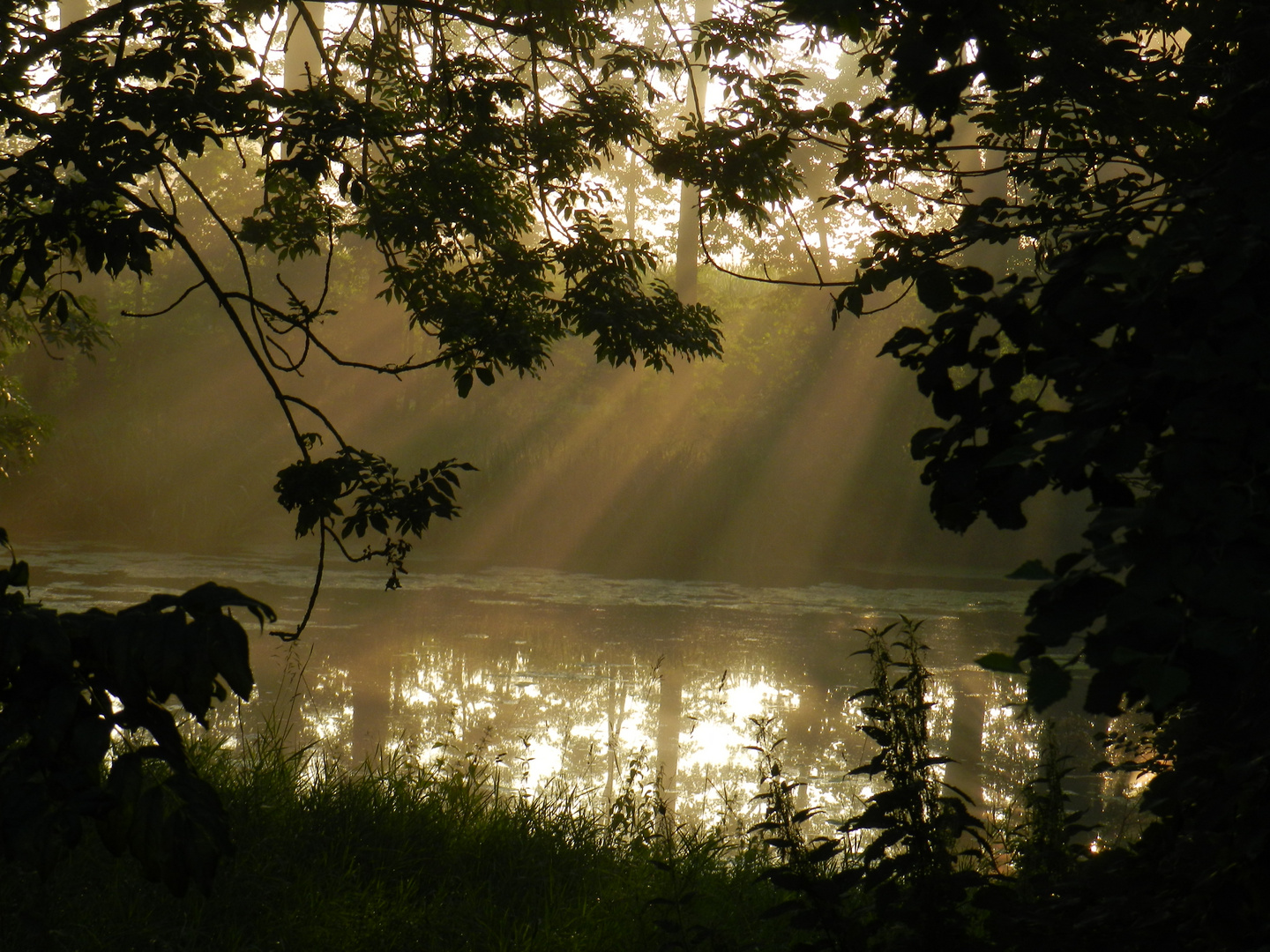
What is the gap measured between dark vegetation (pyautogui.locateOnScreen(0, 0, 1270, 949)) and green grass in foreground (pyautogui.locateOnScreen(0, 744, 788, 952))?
1.18 feet

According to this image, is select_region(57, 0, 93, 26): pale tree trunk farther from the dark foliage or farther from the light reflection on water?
the dark foliage

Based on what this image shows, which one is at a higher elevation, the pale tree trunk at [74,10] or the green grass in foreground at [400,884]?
the pale tree trunk at [74,10]

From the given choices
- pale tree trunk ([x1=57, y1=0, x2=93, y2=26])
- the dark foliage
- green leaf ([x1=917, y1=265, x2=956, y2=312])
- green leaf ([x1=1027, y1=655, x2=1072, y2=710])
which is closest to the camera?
green leaf ([x1=1027, y1=655, x2=1072, y2=710])

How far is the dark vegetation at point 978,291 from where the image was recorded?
3.45ft

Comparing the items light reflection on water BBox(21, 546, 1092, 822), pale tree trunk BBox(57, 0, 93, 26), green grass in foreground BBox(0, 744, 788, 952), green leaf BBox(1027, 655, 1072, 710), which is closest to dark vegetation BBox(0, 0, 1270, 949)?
green leaf BBox(1027, 655, 1072, 710)

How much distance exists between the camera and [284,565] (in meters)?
11.7

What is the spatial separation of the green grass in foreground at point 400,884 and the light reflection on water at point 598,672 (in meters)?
0.41

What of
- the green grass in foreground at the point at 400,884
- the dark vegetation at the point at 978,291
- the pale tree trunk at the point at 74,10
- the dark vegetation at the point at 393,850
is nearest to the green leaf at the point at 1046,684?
the dark vegetation at the point at 978,291

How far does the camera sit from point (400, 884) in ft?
10.7

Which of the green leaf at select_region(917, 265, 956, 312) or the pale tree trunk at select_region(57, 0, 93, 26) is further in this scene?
the pale tree trunk at select_region(57, 0, 93, 26)

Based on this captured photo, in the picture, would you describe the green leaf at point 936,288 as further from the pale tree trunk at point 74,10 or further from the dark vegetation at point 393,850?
the pale tree trunk at point 74,10

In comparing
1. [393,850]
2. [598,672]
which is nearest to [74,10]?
[598,672]

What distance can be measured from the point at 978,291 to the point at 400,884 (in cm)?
268

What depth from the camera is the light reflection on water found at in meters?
5.64
